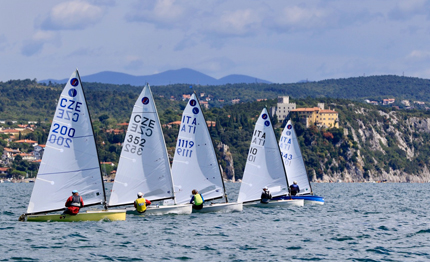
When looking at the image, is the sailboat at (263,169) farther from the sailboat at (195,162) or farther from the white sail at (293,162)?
the white sail at (293,162)

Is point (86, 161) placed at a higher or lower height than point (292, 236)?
higher

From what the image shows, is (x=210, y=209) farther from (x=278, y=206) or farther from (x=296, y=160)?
(x=296, y=160)

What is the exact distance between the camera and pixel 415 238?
3097 cm

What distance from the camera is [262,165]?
45312 mm

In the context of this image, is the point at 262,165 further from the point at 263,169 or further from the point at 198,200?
the point at 198,200

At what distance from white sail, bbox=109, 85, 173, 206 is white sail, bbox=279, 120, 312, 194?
611 inches

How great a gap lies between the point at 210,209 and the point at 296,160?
43.9ft

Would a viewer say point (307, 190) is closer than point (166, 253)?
No

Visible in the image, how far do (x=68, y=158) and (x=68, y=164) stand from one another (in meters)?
0.28

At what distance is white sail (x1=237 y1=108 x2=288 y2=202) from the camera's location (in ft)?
147

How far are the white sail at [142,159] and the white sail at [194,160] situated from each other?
262cm

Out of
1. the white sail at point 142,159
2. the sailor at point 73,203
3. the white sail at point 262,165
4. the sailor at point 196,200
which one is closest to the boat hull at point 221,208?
the sailor at point 196,200

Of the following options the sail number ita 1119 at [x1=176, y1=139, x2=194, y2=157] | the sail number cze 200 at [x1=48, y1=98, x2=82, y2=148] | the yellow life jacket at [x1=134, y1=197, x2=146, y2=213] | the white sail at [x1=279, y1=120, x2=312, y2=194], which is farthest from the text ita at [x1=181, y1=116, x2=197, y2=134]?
the white sail at [x1=279, y1=120, x2=312, y2=194]

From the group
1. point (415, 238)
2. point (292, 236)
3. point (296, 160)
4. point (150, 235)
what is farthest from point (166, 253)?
point (296, 160)
